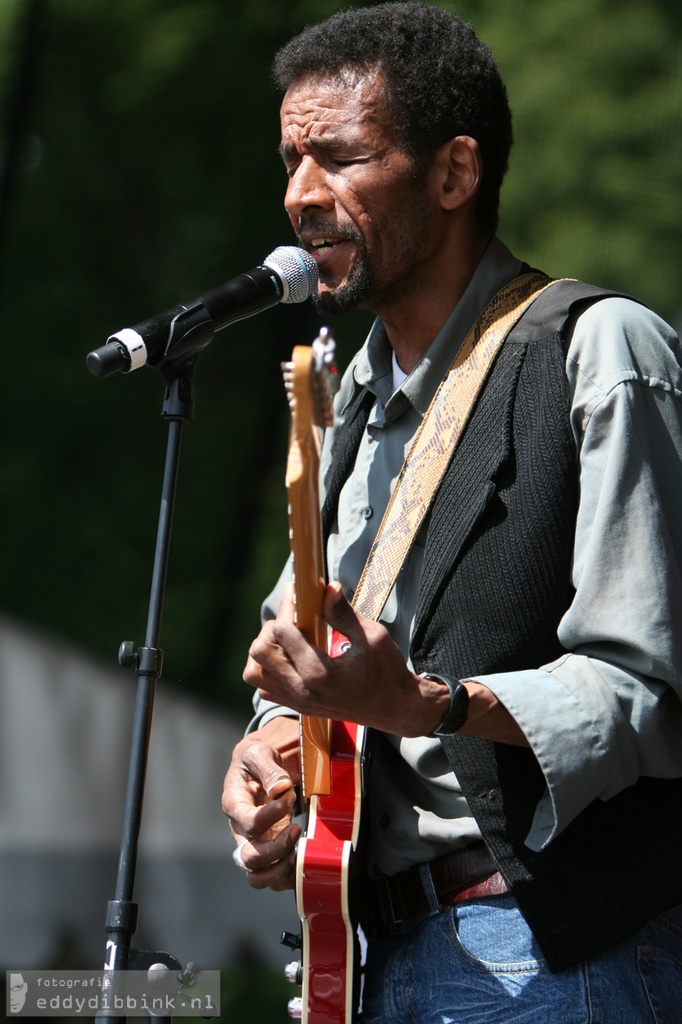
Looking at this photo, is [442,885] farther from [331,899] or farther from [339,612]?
[339,612]

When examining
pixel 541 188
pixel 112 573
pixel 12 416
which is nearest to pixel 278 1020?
pixel 112 573

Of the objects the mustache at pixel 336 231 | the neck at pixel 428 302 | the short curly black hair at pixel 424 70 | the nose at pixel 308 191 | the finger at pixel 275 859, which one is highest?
the short curly black hair at pixel 424 70

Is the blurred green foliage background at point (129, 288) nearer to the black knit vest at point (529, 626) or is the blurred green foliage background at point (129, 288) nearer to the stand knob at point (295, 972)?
the stand knob at point (295, 972)

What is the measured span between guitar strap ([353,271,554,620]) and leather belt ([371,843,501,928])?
0.36 metres

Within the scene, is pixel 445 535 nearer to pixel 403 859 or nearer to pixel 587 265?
pixel 403 859

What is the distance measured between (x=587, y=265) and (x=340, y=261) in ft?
3.60

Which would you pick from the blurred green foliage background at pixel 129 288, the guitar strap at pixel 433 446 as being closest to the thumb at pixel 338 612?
the guitar strap at pixel 433 446

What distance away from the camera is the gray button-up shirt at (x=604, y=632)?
1476 millimetres

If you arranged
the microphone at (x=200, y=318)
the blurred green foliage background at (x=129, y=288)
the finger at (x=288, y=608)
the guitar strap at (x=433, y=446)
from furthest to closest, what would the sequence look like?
the blurred green foliage background at (x=129, y=288) < the guitar strap at (x=433, y=446) < the microphone at (x=200, y=318) < the finger at (x=288, y=608)

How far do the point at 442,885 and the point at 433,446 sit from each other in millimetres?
629

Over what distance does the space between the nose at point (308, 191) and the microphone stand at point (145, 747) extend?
376 millimetres

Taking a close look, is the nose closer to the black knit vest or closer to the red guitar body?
the black knit vest

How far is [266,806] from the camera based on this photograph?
70.9 inches

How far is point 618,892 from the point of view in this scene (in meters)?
1.53
